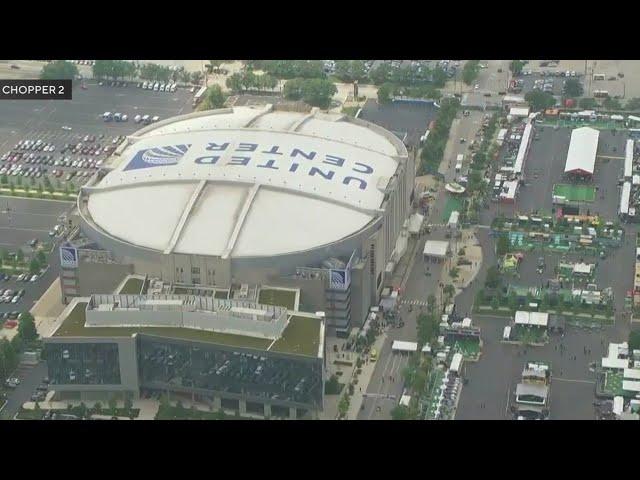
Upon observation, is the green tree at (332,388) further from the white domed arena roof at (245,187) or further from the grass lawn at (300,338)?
the white domed arena roof at (245,187)

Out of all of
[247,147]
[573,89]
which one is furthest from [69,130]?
[573,89]

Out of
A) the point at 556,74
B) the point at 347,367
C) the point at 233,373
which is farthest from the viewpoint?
the point at 556,74

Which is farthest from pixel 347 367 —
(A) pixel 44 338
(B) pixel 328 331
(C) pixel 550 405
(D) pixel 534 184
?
(D) pixel 534 184

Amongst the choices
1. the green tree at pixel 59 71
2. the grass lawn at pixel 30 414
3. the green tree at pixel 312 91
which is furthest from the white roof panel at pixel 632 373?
the green tree at pixel 59 71

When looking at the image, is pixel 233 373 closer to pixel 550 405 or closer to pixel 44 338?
pixel 44 338

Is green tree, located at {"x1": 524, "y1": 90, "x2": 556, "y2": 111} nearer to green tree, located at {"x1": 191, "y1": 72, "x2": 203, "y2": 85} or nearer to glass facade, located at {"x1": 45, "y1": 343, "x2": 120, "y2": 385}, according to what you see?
green tree, located at {"x1": 191, "y1": 72, "x2": 203, "y2": 85}

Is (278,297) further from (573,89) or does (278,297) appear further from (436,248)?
(573,89)
